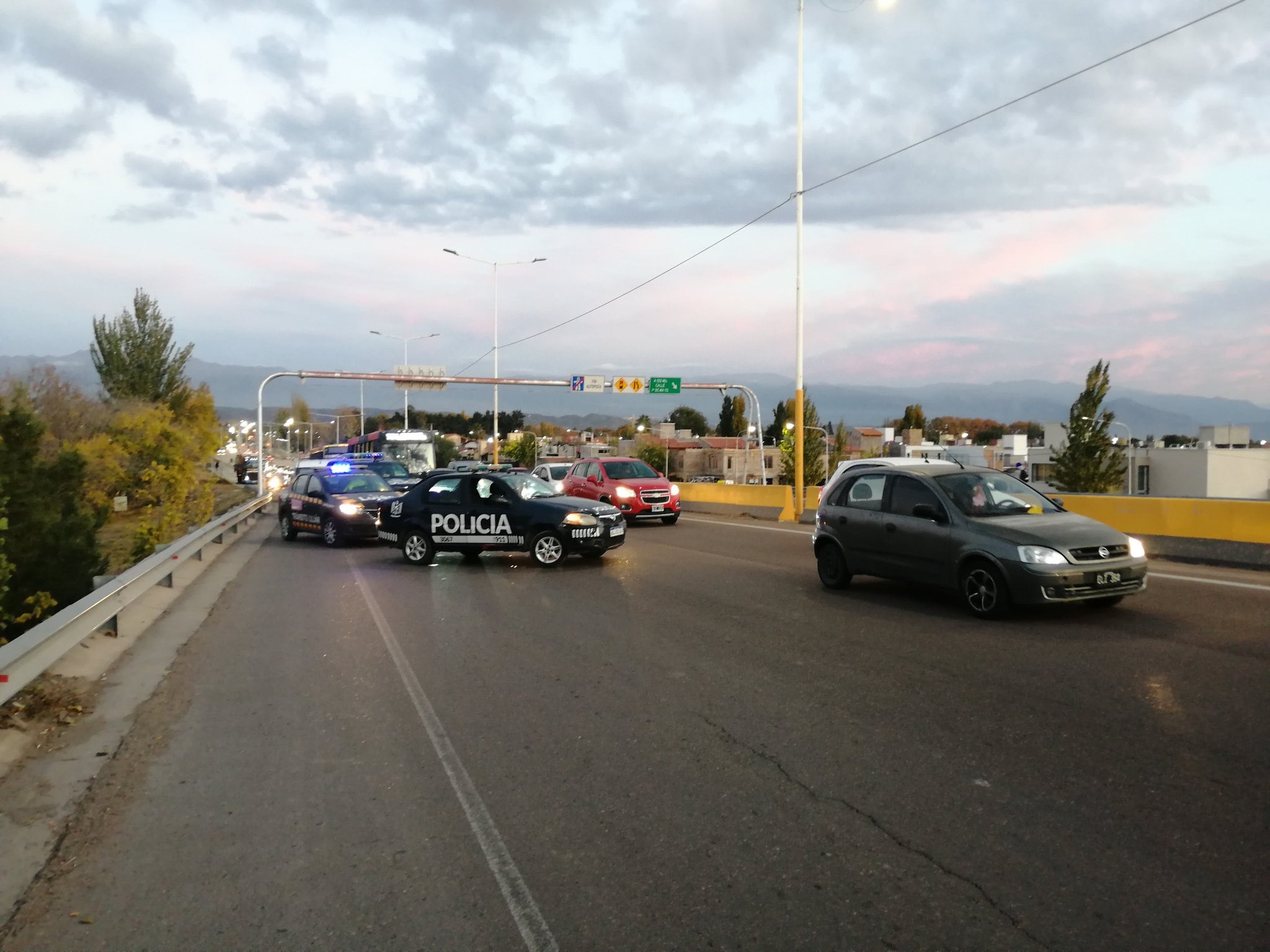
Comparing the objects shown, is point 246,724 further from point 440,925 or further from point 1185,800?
point 1185,800

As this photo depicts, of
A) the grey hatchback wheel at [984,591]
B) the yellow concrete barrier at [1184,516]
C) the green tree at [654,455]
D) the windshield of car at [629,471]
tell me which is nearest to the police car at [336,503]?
the windshield of car at [629,471]

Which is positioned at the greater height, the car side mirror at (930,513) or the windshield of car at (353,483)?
the car side mirror at (930,513)

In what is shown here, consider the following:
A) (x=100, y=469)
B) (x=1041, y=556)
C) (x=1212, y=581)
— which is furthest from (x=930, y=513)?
(x=100, y=469)

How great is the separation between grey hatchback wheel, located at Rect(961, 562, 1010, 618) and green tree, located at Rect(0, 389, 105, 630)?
37.7 ft

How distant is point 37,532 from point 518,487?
723 centimetres

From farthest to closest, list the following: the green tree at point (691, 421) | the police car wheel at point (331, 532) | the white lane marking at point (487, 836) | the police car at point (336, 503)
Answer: the green tree at point (691, 421), the police car wheel at point (331, 532), the police car at point (336, 503), the white lane marking at point (487, 836)

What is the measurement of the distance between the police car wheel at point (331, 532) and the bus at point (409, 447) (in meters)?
19.2

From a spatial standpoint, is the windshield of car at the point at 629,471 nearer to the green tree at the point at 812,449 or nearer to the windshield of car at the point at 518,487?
the windshield of car at the point at 518,487

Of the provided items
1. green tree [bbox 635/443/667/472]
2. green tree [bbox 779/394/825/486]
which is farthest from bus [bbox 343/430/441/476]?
green tree [bbox 635/443/667/472]

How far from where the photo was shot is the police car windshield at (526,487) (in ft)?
55.0

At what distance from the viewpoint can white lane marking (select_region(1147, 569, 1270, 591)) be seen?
12.1 meters

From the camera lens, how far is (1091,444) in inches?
2180

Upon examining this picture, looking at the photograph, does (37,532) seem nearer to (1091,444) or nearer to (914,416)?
(1091,444)

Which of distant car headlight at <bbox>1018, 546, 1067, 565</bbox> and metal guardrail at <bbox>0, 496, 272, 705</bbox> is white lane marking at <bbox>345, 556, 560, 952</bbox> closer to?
metal guardrail at <bbox>0, 496, 272, 705</bbox>
